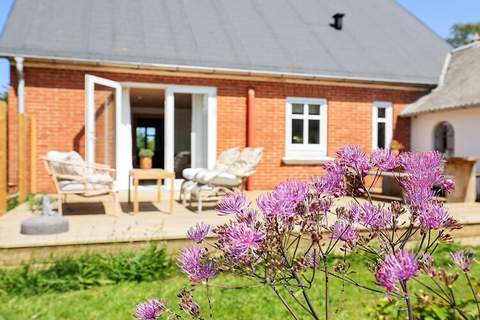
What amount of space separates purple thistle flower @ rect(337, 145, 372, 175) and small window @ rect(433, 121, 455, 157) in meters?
11.5

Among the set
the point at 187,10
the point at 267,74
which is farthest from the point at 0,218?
the point at 187,10

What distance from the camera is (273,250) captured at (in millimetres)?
1037

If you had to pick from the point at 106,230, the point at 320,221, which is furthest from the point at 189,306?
the point at 106,230

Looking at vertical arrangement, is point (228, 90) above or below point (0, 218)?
above

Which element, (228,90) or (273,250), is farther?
(228,90)

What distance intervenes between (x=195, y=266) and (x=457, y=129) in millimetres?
11072

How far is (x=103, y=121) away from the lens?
28.4 ft

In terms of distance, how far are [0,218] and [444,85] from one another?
11.3 metres

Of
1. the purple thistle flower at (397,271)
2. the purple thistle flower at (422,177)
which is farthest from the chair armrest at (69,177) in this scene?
the purple thistle flower at (397,271)

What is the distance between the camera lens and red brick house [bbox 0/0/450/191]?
9.01m

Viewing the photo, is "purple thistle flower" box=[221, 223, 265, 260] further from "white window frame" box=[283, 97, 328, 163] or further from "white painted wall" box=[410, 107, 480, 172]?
"white painted wall" box=[410, 107, 480, 172]

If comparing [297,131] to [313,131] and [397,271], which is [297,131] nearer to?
[313,131]

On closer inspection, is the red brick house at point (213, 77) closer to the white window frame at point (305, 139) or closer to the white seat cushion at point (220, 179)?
the white window frame at point (305, 139)

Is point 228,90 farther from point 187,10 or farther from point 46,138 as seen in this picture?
point 46,138
